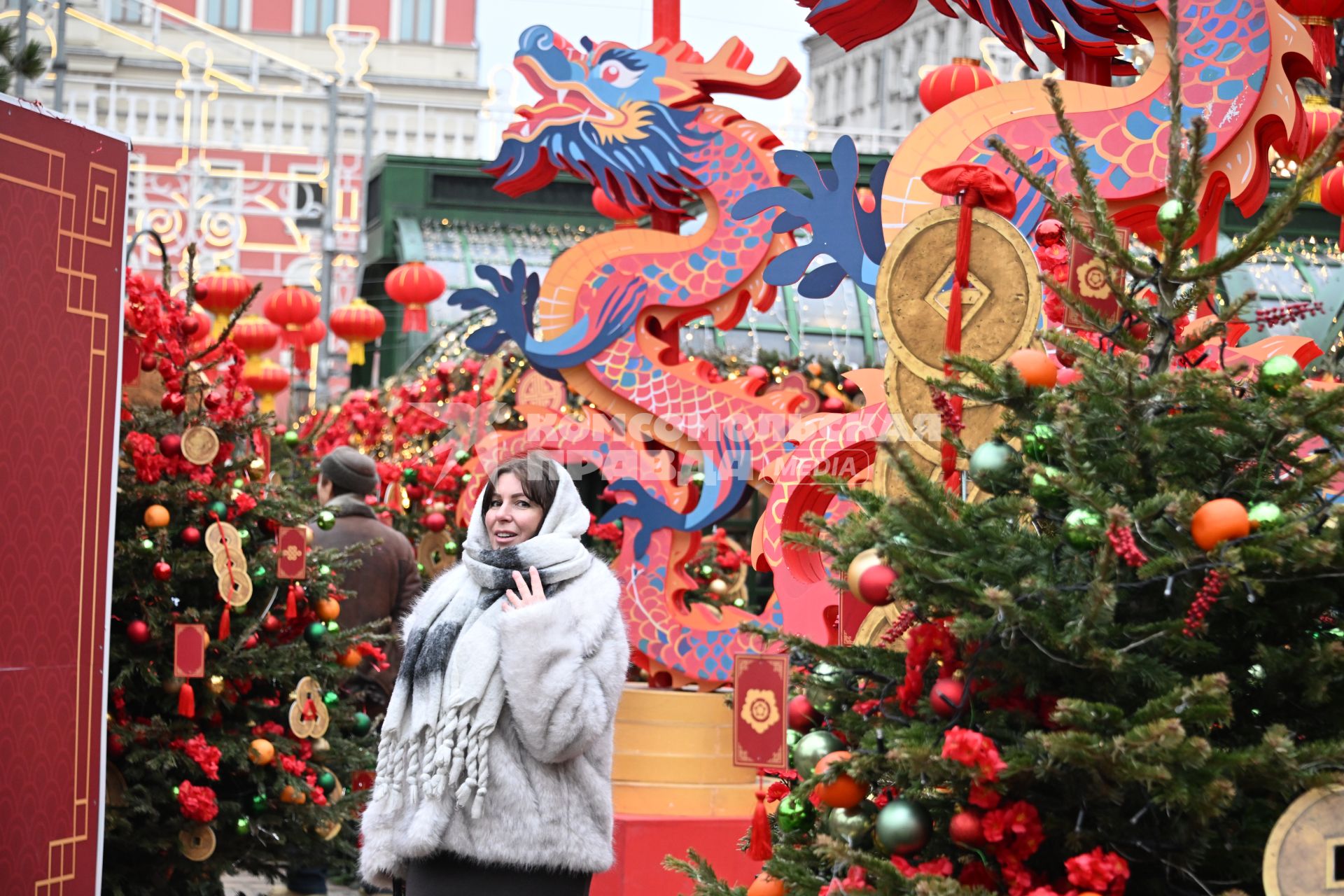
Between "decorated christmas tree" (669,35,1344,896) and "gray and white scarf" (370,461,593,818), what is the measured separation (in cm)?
104

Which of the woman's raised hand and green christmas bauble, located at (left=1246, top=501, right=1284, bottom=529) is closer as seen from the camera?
green christmas bauble, located at (left=1246, top=501, right=1284, bottom=529)

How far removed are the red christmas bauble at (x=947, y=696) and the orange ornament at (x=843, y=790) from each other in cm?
21

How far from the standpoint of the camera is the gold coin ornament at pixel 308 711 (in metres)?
6.21

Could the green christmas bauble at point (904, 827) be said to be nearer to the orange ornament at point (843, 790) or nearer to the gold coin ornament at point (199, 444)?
the orange ornament at point (843, 790)

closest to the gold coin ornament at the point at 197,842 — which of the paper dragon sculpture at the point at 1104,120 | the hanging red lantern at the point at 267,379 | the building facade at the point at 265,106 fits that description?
the paper dragon sculpture at the point at 1104,120

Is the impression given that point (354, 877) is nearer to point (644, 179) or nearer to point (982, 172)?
point (644, 179)

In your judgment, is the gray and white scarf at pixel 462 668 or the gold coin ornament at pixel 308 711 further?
the gold coin ornament at pixel 308 711

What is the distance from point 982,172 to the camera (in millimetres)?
4555

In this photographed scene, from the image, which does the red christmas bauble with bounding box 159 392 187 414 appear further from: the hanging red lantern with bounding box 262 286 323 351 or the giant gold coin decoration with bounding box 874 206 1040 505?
the hanging red lantern with bounding box 262 286 323 351

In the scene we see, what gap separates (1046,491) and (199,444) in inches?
156

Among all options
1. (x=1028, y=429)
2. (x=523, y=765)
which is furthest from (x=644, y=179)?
(x=1028, y=429)

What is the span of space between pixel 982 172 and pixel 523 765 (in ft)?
6.28

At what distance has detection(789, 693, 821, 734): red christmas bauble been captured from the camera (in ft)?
11.7

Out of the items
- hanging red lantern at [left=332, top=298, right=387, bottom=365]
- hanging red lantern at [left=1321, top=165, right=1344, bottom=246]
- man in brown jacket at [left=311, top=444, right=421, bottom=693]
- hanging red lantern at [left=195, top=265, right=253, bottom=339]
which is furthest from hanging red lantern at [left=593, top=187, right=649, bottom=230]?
hanging red lantern at [left=332, top=298, right=387, bottom=365]
